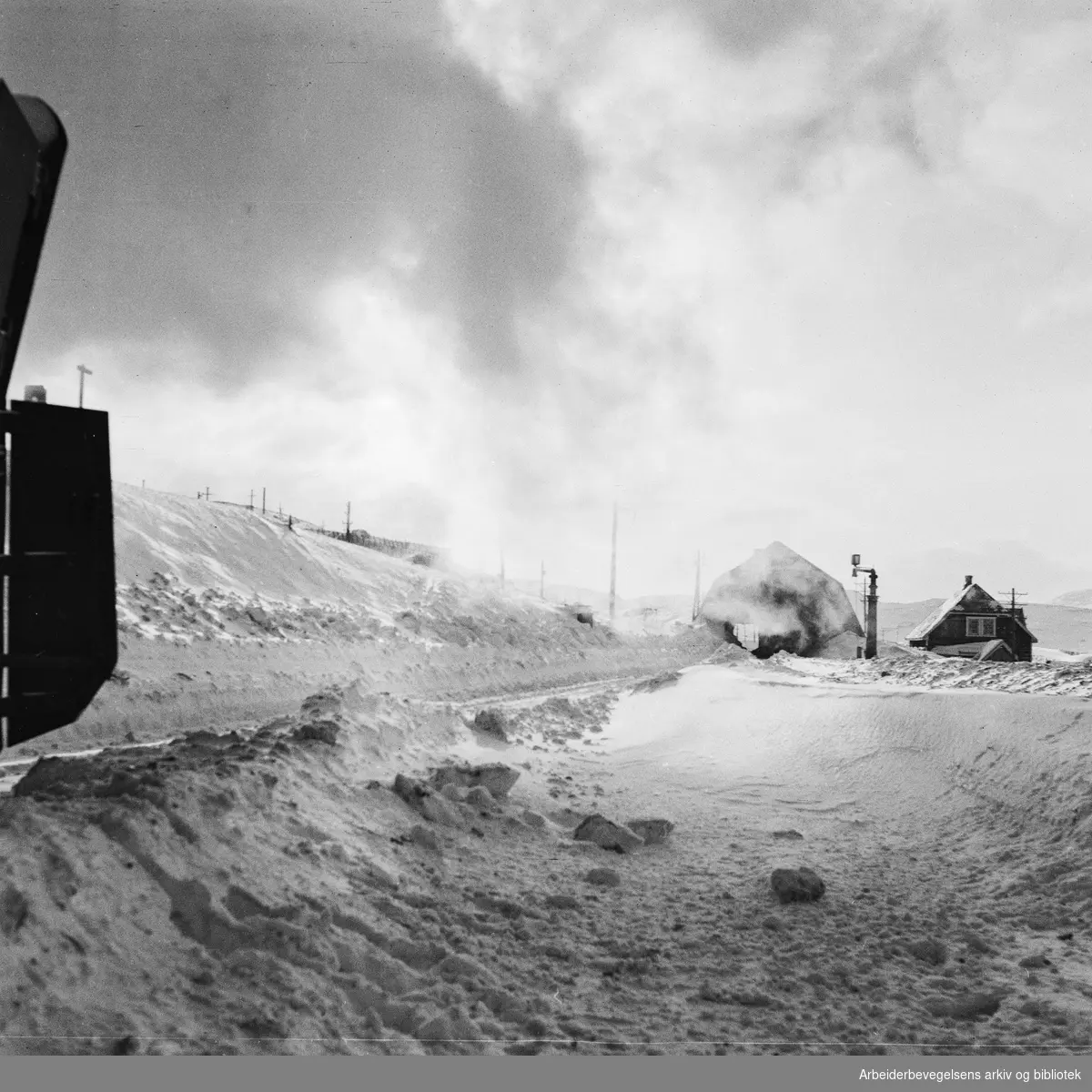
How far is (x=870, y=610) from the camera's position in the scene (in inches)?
797

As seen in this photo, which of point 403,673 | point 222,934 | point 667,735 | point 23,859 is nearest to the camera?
point 23,859

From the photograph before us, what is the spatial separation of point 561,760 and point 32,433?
5.93 meters

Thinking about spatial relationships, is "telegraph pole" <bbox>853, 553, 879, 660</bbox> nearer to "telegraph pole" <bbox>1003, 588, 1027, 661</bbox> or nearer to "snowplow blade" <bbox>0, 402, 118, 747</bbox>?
"telegraph pole" <bbox>1003, 588, 1027, 661</bbox>

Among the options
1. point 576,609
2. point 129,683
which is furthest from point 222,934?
point 576,609

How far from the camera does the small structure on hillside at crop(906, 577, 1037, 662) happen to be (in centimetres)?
2355

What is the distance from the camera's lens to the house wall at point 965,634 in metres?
23.6

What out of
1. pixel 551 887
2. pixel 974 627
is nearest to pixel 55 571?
pixel 551 887

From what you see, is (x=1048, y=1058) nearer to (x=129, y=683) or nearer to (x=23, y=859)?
(x=23, y=859)

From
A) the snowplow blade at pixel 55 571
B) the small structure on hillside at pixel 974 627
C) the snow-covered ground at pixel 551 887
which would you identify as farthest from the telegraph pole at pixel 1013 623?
the snowplow blade at pixel 55 571

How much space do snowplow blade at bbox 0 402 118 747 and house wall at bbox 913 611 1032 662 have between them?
27.0 m

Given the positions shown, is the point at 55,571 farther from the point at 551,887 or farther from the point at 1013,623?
the point at 1013,623

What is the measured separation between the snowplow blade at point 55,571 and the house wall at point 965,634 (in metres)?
27.0

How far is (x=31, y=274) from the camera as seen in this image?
2.78m

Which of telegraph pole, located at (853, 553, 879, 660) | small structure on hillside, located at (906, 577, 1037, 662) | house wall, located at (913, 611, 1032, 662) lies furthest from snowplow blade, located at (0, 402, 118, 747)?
house wall, located at (913, 611, 1032, 662)
